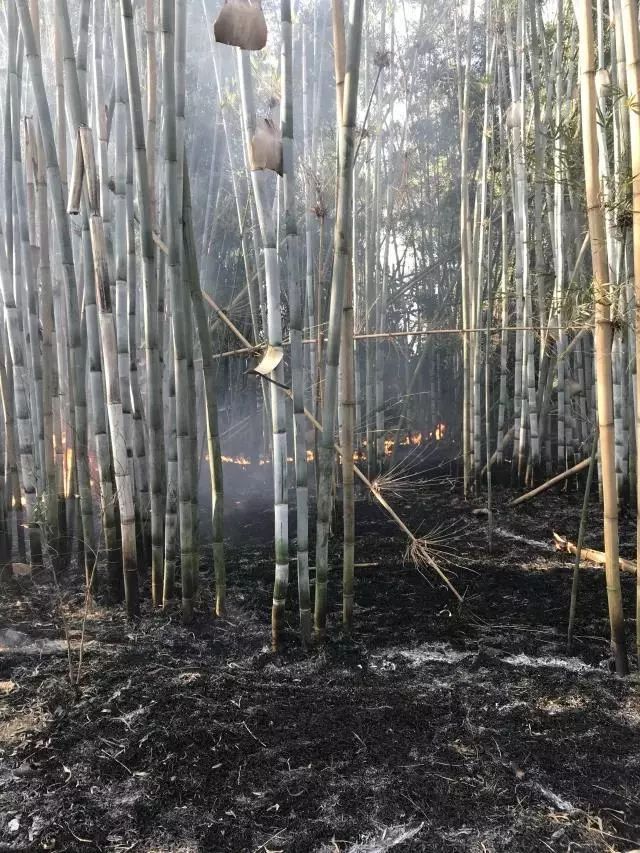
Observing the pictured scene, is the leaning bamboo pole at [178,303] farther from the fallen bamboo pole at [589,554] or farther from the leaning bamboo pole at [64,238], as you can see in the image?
the fallen bamboo pole at [589,554]

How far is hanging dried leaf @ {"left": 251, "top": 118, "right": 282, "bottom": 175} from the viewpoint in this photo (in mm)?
1627

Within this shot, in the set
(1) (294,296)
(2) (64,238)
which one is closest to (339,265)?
(1) (294,296)

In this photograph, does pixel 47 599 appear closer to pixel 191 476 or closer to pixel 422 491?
pixel 191 476

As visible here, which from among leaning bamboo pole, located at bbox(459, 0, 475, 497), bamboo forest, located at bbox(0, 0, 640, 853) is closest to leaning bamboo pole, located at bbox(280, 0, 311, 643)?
bamboo forest, located at bbox(0, 0, 640, 853)

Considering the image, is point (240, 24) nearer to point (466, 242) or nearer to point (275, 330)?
point (275, 330)

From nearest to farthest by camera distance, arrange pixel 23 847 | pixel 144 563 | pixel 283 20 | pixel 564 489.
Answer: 1. pixel 23 847
2. pixel 283 20
3. pixel 144 563
4. pixel 564 489

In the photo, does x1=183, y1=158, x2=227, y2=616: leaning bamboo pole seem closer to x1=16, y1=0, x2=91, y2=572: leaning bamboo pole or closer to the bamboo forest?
the bamboo forest

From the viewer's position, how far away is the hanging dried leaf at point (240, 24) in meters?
1.53

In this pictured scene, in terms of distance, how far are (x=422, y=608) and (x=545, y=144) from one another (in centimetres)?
288

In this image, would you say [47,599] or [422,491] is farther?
[422,491]

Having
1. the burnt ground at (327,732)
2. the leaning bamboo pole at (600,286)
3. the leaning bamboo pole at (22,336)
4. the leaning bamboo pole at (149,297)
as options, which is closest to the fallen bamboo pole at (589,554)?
the burnt ground at (327,732)

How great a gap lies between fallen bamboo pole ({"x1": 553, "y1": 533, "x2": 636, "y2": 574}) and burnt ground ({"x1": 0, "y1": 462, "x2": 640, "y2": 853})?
272 mm

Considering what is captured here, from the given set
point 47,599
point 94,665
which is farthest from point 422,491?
point 94,665

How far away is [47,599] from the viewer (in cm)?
247
